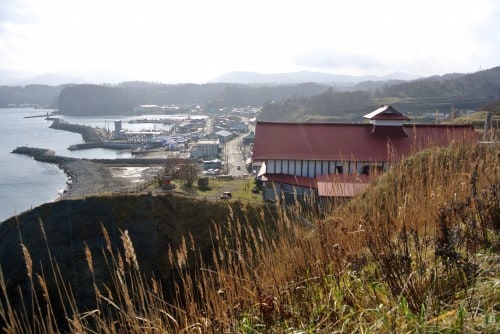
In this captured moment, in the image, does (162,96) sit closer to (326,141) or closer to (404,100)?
(404,100)

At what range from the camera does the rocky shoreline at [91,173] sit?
32184mm

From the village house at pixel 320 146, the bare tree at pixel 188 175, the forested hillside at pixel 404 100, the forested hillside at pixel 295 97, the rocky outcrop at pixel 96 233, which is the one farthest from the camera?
the forested hillside at pixel 295 97

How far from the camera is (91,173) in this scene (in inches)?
1563

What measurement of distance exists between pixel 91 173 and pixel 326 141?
30397 millimetres

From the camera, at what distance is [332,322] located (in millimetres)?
2186

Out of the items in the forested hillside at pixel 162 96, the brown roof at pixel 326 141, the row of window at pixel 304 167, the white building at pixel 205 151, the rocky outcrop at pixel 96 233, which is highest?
the forested hillside at pixel 162 96

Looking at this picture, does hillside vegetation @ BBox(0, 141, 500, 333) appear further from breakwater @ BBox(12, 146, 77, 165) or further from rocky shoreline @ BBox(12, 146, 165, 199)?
breakwater @ BBox(12, 146, 77, 165)

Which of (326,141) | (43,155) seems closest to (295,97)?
(43,155)

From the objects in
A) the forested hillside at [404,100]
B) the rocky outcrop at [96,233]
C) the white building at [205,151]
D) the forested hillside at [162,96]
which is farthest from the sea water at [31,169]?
the forested hillside at [162,96]

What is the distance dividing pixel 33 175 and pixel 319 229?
145 ft

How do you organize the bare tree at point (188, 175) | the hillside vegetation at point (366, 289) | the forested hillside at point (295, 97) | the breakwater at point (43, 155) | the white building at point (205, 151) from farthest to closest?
the forested hillside at point (295, 97) < the white building at point (205, 151) < the breakwater at point (43, 155) < the bare tree at point (188, 175) < the hillside vegetation at point (366, 289)

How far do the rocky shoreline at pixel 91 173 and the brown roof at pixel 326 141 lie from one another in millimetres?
12871

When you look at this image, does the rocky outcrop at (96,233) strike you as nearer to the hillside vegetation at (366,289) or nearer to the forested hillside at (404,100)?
the hillside vegetation at (366,289)

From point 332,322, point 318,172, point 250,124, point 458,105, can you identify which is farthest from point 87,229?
point 250,124
